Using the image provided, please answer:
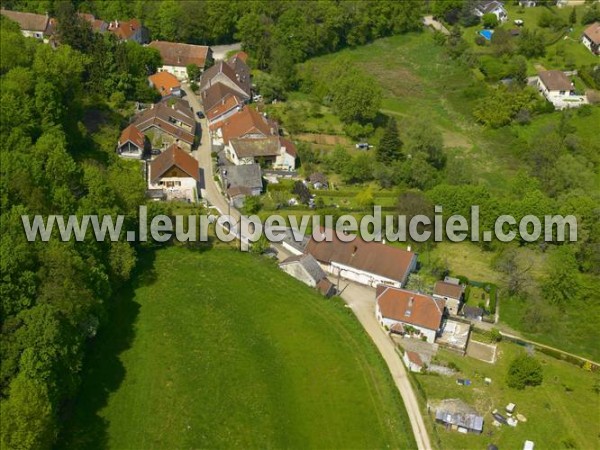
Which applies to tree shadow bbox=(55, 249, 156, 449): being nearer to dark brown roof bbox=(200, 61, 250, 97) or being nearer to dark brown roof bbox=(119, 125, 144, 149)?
dark brown roof bbox=(119, 125, 144, 149)

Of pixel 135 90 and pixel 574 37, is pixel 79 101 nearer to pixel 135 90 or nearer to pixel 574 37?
pixel 135 90

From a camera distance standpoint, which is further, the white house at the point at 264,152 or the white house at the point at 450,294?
the white house at the point at 264,152

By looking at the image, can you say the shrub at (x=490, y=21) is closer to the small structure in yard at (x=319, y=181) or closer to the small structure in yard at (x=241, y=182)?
the small structure in yard at (x=319, y=181)

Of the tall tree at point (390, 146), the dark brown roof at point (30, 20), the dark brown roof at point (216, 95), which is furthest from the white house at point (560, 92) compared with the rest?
the dark brown roof at point (30, 20)

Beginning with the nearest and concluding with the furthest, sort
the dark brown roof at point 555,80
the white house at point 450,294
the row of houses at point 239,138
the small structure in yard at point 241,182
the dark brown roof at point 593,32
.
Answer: the white house at point 450,294 < the small structure in yard at point 241,182 < the row of houses at point 239,138 < the dark brown roof at point 555,80 < the dark brown roof at point 593,32

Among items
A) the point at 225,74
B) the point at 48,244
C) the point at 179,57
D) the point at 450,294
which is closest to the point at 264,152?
the point at 225,74

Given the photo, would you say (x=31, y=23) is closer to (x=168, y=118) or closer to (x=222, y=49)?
(x=222, y=49)
